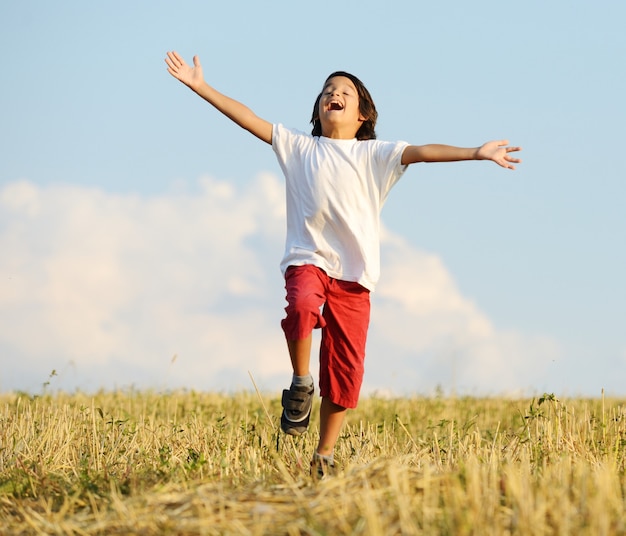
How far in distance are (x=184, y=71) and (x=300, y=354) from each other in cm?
218

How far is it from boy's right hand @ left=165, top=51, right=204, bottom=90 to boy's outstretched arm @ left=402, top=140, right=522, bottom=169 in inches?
60.1

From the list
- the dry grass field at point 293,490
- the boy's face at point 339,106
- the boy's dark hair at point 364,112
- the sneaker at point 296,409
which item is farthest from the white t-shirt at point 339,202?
the dry grass field at point 293,490

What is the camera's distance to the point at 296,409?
5.96 metres

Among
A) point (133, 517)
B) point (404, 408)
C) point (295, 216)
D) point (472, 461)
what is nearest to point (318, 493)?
point (133, 517)

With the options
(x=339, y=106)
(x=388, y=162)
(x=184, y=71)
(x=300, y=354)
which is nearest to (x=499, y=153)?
(x=388, y=162)

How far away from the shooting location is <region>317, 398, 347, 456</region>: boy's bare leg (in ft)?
20.2

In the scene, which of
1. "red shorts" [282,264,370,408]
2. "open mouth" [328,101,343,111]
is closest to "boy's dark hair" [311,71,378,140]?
"open mouth" [328,101,343,111]

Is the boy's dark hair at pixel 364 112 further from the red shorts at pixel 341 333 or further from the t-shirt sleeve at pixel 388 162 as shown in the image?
the red shorts at pixel 341 333

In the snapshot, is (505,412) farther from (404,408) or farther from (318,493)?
(318,493)

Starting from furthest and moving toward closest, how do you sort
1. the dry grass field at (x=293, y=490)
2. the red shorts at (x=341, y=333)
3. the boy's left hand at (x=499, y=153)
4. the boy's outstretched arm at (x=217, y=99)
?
the boy's outstretched arm at (x=217, y=99) < the red shorts at (x=341, y=333) < the boy's left hand at (x=499, y=153) < the dry grass field at (x=293, y=490)

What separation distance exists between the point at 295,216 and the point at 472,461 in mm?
2069

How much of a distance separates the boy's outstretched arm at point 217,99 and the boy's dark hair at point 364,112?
0.49m

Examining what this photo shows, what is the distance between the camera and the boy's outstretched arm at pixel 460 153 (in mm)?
5645

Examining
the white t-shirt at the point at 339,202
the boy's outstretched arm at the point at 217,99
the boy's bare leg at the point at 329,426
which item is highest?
the boy's outstretched arm at the point at 217,99
